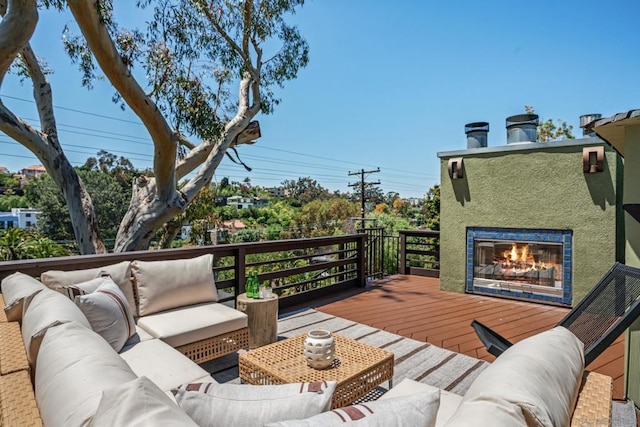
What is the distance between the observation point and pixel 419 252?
253 inches

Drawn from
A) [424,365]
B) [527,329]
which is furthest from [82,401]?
[527,329]

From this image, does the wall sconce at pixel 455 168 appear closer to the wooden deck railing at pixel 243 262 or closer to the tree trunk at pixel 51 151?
the wooden deck railing at pixel 243 262

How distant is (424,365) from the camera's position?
9.36 ft

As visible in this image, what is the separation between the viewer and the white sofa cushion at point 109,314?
79.8 inches

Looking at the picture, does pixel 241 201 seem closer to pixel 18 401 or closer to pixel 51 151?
pixel 51 151

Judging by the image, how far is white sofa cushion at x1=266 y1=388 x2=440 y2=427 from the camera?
2.65ft

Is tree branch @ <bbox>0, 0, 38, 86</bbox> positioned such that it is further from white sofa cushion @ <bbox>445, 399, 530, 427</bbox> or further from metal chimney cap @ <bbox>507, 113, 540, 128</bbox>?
metal chimney cap @ <bbox>507, 113, 540, 128</bbox>

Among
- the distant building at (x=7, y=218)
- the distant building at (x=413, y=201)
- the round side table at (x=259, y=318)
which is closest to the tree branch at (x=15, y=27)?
the round side table at (x=259, y=318)

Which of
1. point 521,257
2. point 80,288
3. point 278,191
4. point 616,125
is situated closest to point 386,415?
point 80,288

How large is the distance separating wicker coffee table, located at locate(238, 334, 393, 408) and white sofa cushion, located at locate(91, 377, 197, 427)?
1.11 meters

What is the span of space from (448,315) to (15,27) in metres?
5.85

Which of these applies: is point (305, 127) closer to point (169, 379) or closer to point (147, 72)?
point (147, 72)

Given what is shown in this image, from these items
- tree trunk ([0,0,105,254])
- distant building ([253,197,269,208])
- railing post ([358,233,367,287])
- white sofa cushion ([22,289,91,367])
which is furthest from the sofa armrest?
distant building ([253,197,269,208])

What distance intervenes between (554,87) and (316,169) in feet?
109
